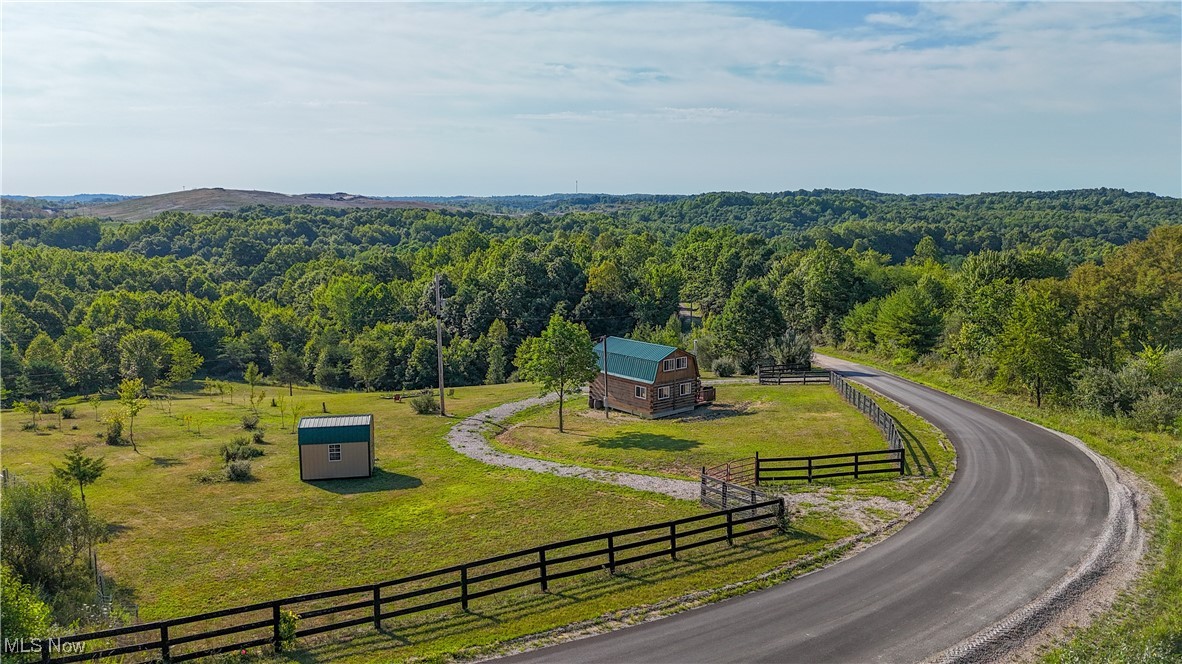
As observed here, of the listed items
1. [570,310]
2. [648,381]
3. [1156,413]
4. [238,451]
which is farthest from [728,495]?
[570,310]

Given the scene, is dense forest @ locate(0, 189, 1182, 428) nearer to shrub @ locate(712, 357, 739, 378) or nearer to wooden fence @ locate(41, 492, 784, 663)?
shrub @ locate(712, 357, 739, 378)

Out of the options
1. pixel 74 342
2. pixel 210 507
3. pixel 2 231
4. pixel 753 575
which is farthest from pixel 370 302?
pixel 2 231

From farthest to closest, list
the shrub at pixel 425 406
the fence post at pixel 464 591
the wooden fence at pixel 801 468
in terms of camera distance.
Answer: the shrub at pixel 425 406 → the wooden fence at pixel 801 468 → the fence post at pixel 464 591

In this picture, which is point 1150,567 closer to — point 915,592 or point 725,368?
point 915,592

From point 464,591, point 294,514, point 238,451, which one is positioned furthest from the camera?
point 238,451

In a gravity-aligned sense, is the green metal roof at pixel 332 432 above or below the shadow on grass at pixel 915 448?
above

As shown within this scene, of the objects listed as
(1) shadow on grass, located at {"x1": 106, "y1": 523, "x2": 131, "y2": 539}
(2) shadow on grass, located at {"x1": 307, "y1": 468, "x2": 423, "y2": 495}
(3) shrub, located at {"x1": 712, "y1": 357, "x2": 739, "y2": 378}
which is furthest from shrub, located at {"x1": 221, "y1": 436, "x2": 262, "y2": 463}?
(3) shrub, located at {"x1": 712, "y1": 357, "x2": 739, "y2": 378}

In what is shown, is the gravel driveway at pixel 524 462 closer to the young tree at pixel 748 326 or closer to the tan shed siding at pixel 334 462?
the tan shed siding at pixel 334 462

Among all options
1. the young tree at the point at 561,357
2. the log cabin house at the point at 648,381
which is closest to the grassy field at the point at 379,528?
the log cabin house at the point at 648,381
